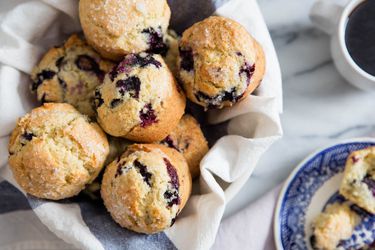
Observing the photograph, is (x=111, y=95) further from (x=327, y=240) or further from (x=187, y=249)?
(x=327, y=240)

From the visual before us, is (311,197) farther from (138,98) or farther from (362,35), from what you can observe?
(138,98)

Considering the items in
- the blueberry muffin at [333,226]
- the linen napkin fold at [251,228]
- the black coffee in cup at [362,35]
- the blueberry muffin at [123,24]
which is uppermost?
the blueberry muffin at [123,24]

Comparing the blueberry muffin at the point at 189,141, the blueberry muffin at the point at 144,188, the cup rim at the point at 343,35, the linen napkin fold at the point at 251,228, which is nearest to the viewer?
the blueberry muffin at the point at 144,188

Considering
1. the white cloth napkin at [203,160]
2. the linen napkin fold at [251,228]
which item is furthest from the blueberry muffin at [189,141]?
the linen napkin fold at [251,228]

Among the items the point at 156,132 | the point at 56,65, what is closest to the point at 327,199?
the point at 156,132

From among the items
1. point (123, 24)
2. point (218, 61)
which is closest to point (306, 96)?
Answer: point (218, 61)

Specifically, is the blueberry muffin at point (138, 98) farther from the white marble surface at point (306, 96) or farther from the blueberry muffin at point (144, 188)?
the white marble surface at point (306, 96)
